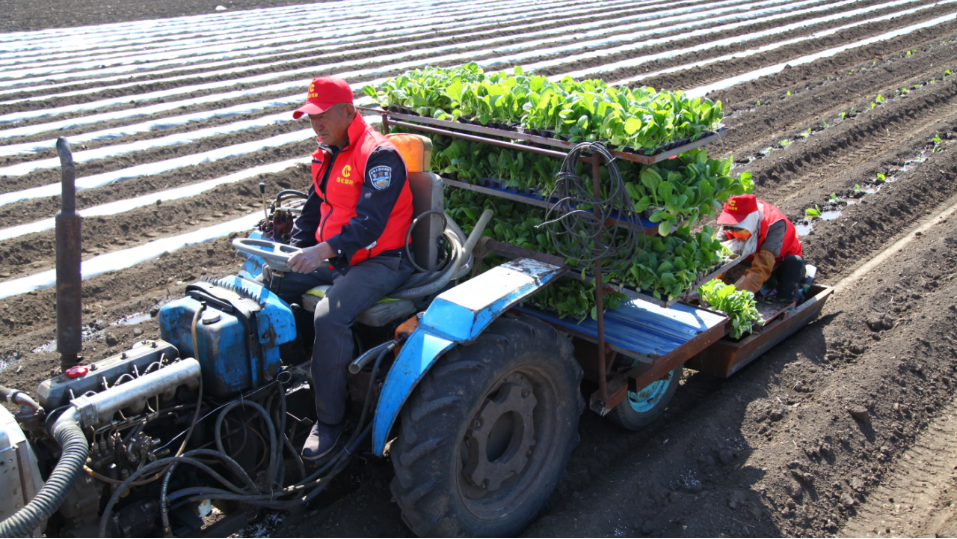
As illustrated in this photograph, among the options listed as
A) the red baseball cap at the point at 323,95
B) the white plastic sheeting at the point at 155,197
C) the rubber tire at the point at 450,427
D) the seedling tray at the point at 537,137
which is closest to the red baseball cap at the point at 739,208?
the seedling tray at the point at 537,137

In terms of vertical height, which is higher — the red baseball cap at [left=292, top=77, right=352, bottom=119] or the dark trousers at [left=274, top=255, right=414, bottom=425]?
the red baseball cap at [left=292, top=77, right=352, bottom=119]

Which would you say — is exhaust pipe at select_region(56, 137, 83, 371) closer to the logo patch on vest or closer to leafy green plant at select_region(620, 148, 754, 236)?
the logo patch on vest

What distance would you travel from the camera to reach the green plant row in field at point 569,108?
11.6 ft

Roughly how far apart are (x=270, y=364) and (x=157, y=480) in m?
0.68

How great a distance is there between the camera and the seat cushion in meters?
3.49

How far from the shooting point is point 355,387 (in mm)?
3506

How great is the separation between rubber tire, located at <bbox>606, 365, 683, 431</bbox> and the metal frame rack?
0.75 feet

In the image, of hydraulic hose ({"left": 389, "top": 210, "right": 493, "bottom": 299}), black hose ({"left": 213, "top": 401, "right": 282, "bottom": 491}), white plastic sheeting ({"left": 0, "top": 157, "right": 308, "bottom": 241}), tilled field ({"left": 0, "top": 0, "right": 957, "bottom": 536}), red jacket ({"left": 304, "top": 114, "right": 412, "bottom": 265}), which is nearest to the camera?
black hose ({"left": 213, "top": 401, "right": 282, "bottom": 491})

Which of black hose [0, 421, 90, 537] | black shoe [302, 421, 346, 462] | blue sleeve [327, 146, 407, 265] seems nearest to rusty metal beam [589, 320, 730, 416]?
black shoe [302, 421, 346, 462]

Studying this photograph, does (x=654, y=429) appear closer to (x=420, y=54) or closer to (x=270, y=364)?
(x=270, y=364)

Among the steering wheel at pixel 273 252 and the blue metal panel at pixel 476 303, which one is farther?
the steering wheel at pixel 273 252

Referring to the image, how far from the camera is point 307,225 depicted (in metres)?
4.00

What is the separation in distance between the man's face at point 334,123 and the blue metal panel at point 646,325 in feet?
4.51

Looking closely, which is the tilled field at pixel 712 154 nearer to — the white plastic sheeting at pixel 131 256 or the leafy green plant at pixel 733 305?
the white plastic sheeting at pixel 131 256
